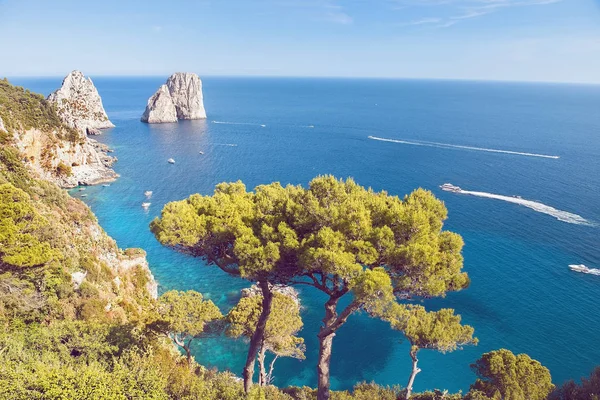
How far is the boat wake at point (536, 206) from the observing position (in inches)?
2205

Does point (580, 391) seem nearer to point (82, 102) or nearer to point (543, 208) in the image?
point (543, 208)

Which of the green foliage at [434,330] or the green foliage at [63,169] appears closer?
the green foliage at [434,330]

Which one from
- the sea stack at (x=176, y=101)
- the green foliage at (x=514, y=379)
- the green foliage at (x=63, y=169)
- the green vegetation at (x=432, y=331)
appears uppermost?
the sea stack at (x=176, y=101)

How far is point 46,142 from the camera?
195 ft

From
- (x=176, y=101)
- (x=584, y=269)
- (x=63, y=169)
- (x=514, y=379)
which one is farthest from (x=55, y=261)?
(x=176, y=101)

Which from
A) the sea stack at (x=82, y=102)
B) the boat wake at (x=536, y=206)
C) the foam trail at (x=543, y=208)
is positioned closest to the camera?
the foam trail at (x=543, y=208)

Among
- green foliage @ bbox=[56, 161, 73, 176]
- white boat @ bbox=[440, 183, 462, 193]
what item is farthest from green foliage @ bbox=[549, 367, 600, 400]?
green foliage @ bbox=[56, 161, 73, 176]

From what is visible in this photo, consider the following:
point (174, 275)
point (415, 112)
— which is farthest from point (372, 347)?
point (415, 112)

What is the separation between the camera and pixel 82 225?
3575 cm

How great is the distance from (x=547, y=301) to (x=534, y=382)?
25.2m

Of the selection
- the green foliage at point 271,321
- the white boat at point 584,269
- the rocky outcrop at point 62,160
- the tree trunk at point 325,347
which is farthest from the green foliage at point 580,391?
the rocky outcrop at point 62,160

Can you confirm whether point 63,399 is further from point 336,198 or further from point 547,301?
point 547,301

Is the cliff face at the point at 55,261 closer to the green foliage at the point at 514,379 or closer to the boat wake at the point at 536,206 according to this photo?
the green foliage at the point at 514,379

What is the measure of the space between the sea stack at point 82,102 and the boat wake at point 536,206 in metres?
112
